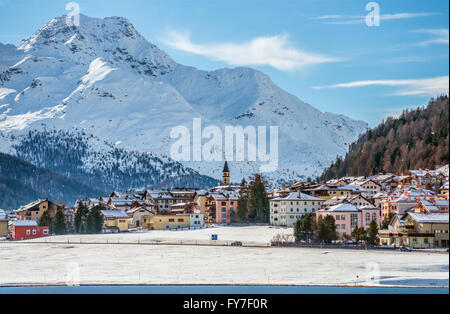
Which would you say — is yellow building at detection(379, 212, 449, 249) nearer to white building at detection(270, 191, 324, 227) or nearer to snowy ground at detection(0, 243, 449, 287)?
snowy ground at detection(0, 243, 449, 287)

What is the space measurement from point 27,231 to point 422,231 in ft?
141

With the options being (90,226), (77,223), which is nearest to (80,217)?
(77,223)

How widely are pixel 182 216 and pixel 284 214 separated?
1501 centimetres

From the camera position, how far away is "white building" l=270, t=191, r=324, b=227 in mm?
89062

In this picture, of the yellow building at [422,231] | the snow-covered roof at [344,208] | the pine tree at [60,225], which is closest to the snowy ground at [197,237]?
the snow-covered roof at [344,208]

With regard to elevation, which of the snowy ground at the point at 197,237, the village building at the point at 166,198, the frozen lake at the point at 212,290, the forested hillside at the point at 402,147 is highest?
the forested hillside at the point at 402,147

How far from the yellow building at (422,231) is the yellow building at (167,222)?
38566mm

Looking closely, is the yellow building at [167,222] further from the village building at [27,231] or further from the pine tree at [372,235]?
the pine tree at [372,235]

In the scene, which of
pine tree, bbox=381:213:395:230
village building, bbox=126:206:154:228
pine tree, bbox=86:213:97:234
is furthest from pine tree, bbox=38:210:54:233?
pine tree, bbox=381:213:395:230

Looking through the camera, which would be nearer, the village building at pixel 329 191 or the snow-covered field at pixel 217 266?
the snow-covered field at pixel 217 266

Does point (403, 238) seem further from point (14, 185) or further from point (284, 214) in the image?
point (14, 185)

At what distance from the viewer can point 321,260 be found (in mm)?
51906

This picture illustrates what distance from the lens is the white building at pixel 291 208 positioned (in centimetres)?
8906
